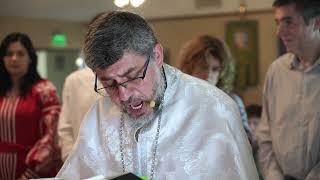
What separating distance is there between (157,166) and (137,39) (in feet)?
1.13

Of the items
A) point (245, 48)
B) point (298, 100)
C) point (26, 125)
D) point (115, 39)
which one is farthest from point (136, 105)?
point (245, 48)

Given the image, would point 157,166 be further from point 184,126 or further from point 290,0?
point 290,0

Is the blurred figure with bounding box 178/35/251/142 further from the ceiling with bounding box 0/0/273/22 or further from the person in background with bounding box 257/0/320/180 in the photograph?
the ceiling with bounding box 0/0/273/22

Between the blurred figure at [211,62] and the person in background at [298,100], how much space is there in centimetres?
27

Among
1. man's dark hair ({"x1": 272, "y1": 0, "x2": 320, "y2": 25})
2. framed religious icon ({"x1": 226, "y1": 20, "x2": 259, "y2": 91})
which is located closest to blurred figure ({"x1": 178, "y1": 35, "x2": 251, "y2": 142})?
man's dark hair ({"x1": 272, "y1": 0, "x2": 320, "y2": 25})

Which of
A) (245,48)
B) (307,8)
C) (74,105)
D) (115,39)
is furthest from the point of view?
(245,48)

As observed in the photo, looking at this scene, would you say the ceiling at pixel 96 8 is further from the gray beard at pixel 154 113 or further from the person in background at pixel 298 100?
the gray beard at pixel 154 113

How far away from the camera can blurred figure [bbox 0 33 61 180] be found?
8.01 ft

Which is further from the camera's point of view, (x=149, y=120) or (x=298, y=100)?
(x=298, y=100)

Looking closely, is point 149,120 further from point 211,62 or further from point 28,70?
point 28,70

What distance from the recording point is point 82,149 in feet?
4.82

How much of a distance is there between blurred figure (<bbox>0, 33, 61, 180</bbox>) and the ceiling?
1.33m

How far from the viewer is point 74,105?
2.36 m

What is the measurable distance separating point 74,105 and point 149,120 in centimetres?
104
